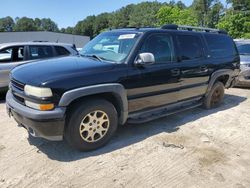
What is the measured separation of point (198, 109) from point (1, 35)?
37.9 meters

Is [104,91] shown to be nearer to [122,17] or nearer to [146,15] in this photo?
[146,15]

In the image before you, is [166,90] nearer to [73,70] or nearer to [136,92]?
[136,92]

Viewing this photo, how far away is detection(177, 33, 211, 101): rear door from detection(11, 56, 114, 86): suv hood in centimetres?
176

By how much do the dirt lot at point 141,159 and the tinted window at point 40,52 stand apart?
104 inches

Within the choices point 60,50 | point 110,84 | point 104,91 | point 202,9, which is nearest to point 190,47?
point 110,84

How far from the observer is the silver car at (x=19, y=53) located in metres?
6.83

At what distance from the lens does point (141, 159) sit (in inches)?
146

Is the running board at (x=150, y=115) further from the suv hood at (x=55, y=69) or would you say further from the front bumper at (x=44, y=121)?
the front bumper at (x=44, y=121)

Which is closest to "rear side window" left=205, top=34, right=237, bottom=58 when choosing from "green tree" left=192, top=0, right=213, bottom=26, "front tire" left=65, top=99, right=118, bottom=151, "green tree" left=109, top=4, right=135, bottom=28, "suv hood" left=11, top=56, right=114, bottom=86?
"suv hood" left=11, top=56, right=114, bottom=86

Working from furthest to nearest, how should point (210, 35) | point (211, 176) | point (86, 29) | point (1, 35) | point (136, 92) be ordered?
point (86, 29)
point (1, 35)
point (210, 35)
point (136, 92)
point (211, 176)

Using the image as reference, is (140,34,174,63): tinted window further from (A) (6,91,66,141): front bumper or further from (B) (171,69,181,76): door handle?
(A) (6,91,66,141): front bumper

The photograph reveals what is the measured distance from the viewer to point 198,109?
6223 millimetres

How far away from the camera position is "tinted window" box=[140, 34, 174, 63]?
4.38 meters

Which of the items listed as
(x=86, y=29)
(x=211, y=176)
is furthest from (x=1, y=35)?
(x=86, y=29)
